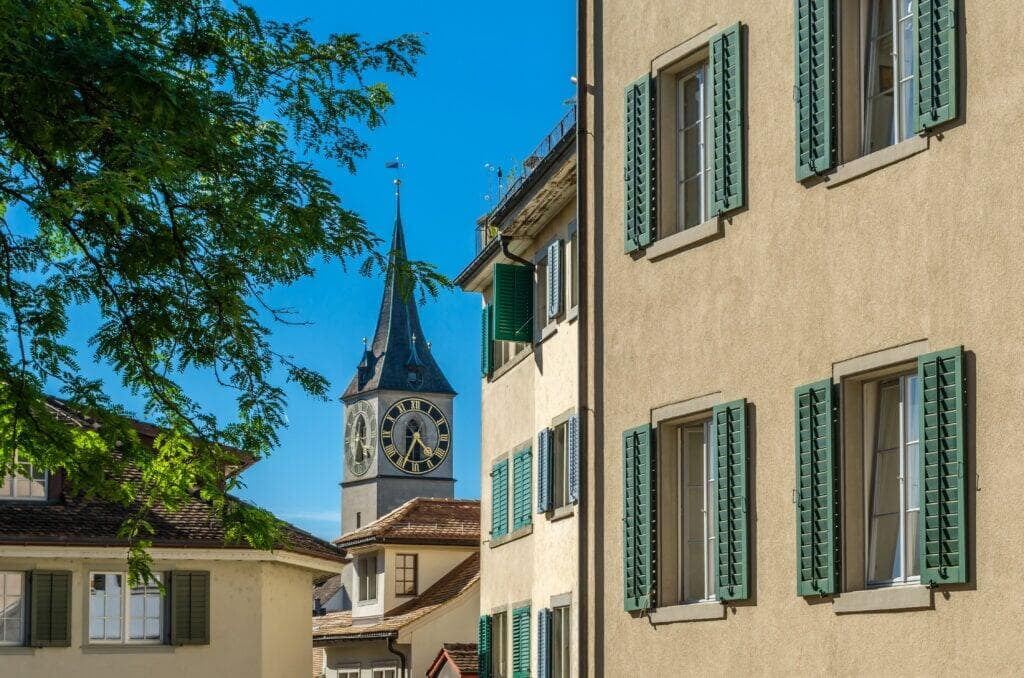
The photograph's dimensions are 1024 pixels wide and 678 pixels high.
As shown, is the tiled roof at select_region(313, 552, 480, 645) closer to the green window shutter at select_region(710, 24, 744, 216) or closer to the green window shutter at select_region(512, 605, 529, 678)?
the green window shutter at select_region(512, 605, 529, 678)

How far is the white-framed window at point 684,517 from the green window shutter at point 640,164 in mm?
1660

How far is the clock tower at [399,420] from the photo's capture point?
123m

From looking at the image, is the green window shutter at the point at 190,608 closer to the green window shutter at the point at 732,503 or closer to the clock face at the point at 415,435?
the green window shutter at the point at 732,503

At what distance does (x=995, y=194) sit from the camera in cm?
1123

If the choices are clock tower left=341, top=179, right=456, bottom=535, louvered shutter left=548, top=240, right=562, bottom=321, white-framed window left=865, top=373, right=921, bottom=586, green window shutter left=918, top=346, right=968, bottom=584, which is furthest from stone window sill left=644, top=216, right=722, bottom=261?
clock tower left=341, top=179, right=456, bottom=535

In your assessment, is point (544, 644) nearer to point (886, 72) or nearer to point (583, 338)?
point (583, 338)

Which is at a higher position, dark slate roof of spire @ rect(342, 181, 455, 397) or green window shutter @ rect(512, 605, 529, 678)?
dark slate roof of spire @ rect(342, 181, 455, 397)

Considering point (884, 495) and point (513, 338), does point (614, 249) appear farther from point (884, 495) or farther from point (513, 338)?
point (513, 338)

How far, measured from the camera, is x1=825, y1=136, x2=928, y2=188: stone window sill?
1200cm

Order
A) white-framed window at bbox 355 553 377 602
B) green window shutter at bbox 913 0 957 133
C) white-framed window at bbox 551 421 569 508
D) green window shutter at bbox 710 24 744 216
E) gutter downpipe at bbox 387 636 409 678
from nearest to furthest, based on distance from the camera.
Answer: green window shutter at bbox 913 0 957 133 < green window shutter at bbox 710 24 744 216 < white-framed window at bbox 551 421 569 508 < gutter downpipe at bbox 387 636 409 678 < white-framed window at bbox 355 553 377 602

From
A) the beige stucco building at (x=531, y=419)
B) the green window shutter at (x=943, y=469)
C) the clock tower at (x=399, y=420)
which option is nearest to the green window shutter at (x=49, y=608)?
the beige stucco building at (x=531, y=419)

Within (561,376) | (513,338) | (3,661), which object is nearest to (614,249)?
(561,376)

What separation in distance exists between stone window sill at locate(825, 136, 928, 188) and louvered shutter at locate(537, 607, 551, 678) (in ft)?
41.0

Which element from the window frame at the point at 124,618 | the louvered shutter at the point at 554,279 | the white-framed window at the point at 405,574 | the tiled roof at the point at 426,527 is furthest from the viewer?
the white-framed window at the point at 405,574
